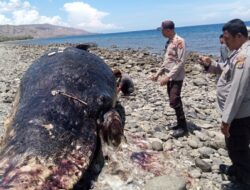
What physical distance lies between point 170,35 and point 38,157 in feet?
12.0

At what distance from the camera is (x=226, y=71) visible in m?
4.91

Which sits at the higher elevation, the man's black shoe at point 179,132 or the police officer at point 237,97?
the police officer at point 237,97

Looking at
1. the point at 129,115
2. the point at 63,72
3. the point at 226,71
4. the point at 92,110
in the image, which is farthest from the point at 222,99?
the point at 129,115

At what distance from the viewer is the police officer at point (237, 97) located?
14.7 ft

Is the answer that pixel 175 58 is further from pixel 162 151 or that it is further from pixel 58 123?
pixel 58 123

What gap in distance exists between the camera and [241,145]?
510 centimetres

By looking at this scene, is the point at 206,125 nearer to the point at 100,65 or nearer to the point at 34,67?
the point at 100,65

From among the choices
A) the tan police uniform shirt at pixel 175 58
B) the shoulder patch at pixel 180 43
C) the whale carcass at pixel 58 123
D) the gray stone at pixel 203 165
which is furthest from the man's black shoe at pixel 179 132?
the shoulder patch at pixel 180 43

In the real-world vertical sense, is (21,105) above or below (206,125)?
above

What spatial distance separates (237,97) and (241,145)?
890mm

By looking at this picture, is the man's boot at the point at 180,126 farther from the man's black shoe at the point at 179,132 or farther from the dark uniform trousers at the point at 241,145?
the dark uniform trousers at the point at 241,145

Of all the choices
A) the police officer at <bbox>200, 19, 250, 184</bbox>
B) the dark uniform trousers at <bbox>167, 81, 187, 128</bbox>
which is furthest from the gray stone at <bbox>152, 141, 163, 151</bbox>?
the police officer at <bbox>200, 19, 250, 184</bbox>

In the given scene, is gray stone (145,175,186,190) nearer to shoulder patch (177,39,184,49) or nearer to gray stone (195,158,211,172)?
gray stone (195,158,211,172)

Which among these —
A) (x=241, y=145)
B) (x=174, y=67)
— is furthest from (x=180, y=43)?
(x=241, y=145)
